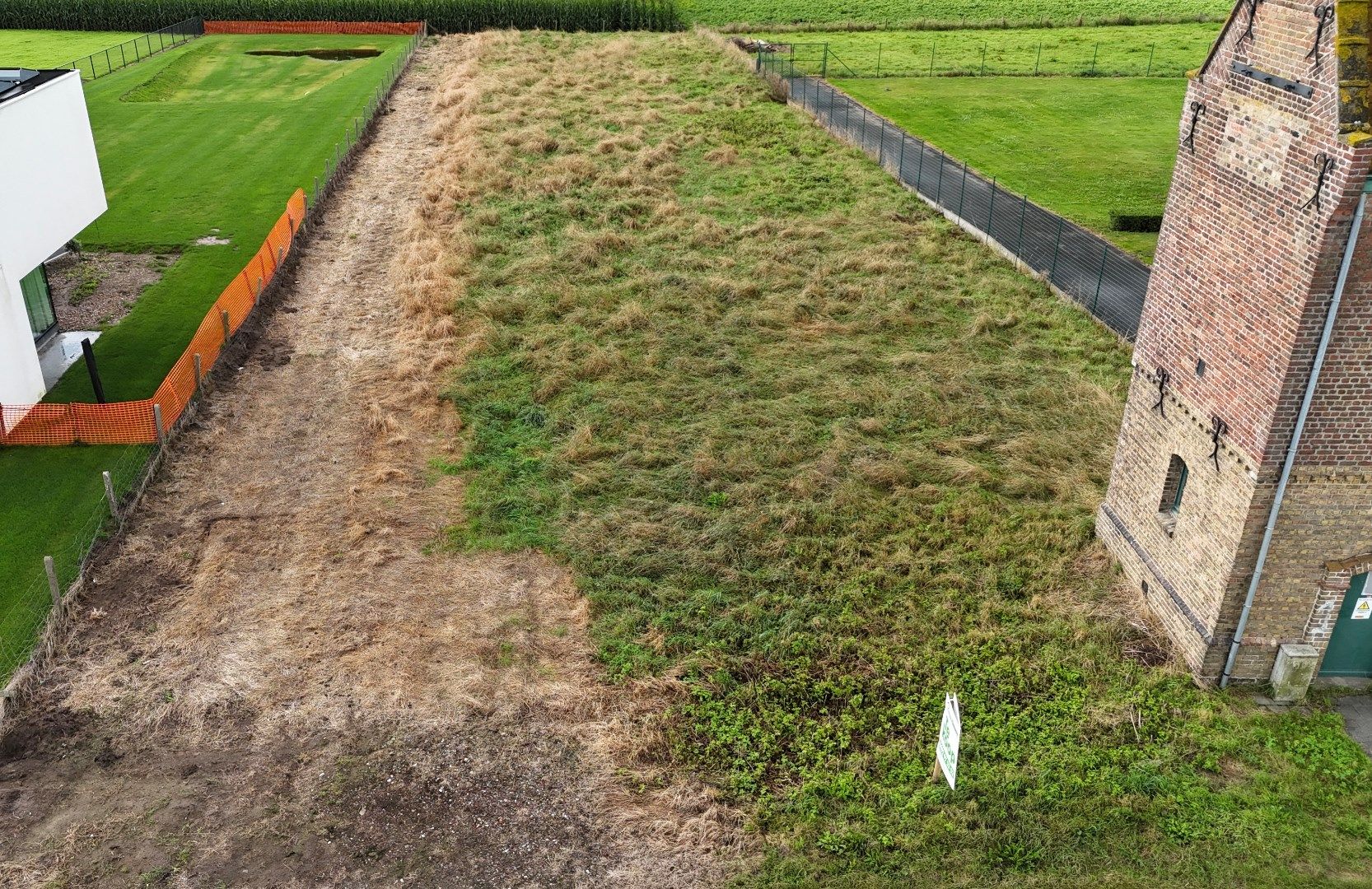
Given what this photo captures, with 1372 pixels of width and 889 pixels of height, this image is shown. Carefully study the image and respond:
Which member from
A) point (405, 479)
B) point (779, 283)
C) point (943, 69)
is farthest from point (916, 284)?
point (943, 69)

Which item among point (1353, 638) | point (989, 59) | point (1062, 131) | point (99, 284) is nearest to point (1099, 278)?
point (1353, 638)

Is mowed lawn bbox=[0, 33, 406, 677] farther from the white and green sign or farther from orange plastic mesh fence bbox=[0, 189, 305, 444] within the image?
the white and green sign

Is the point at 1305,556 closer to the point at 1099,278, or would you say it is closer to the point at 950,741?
the point at 950,741

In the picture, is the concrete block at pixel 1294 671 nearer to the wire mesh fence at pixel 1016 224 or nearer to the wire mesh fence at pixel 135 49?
the wire mesh fence at pixel 1016 224

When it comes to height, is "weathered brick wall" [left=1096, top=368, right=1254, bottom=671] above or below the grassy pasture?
below

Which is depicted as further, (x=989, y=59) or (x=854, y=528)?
(x=989, y=59)

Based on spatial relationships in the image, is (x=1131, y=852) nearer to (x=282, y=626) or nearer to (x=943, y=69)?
(x=282, y=626)

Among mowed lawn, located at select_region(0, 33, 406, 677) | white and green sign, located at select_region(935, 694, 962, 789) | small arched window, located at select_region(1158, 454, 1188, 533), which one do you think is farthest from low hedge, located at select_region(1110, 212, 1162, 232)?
mowed lawn, located at select_region(0, 33, 406, 677)
